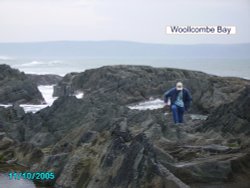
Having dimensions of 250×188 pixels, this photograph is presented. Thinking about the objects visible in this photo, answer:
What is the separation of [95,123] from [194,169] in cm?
694

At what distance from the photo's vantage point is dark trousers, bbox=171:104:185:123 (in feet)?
64.4

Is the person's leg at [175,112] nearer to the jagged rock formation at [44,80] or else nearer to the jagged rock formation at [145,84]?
the jagged rock formation at [145,84]

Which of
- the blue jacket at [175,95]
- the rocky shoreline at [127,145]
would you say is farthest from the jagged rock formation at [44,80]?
the blue jacket at [175,95]

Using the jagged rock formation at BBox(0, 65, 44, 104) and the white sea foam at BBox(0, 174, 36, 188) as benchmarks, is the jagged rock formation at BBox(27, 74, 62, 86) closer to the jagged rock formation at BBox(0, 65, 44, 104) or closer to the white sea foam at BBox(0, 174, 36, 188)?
the jagged rock formation at BBox(0, 65, 44, 104)

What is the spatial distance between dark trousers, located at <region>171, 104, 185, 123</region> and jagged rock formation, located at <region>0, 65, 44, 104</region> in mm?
21714

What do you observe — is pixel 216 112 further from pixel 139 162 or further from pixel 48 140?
pixel 139 162

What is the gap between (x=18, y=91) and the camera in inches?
1666

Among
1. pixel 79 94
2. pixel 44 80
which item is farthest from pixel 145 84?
pixel 44 80

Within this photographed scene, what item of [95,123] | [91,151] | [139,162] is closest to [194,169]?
[139,162]

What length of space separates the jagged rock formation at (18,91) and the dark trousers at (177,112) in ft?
71.2

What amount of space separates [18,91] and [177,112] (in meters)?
24.0

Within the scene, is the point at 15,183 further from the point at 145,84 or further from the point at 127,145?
the point at 145,84

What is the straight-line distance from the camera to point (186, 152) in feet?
48.3

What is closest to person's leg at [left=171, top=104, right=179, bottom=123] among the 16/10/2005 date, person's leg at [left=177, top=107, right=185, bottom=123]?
person's leg at [left=177, top=107, right=185, bottom=123]
